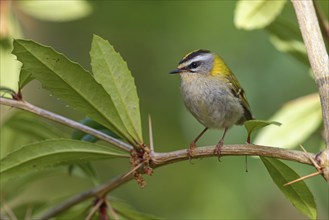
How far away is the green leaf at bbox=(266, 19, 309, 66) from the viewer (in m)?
3.51

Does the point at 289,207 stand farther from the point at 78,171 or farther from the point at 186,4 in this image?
the point at 78,171

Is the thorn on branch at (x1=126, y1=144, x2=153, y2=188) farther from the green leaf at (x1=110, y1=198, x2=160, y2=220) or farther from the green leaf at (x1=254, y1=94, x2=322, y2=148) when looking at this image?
the green leaf at (x1=254, y1=94, x2=322, y2=148)

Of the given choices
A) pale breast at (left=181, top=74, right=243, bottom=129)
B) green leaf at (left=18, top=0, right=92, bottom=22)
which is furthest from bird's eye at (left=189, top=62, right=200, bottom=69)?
green leaf at (left=18, top=0, right=92, bottom=22)

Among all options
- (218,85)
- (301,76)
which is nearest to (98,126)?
(218,85)

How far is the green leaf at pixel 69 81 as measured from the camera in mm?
2314

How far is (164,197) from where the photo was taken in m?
5.66

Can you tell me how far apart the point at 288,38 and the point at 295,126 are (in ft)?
1.70

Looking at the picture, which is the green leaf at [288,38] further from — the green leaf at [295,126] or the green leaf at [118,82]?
the green leaf at [118,82]

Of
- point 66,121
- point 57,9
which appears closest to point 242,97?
point 57,9

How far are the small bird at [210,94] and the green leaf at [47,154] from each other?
1.42 metres

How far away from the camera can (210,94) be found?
4168 millimetres

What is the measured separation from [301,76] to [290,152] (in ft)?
12.3

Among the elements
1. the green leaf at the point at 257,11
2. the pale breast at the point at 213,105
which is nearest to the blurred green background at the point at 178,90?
the pale breast at the point at 213,105

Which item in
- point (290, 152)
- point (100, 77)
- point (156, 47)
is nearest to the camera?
point (290, 152)
